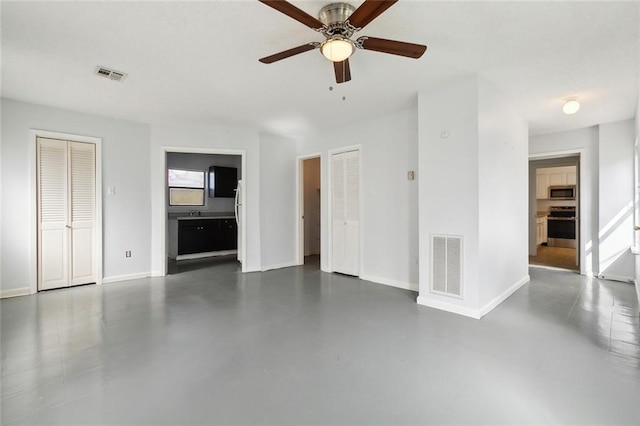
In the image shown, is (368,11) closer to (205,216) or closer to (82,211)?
(82,211)

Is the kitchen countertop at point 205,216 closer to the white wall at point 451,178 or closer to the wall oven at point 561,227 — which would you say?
the white wall at point 451,178

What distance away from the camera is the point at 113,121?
4.51 metres

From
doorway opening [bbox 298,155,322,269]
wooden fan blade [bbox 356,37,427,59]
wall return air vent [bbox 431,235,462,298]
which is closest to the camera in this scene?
wooden fan blade [bbox 356,37,427,59]

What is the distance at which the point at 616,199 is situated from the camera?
4.54 meters

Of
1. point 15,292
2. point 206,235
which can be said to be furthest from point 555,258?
point 15,292

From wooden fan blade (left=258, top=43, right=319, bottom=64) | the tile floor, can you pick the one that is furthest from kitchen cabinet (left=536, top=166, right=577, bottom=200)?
wooden fan blade (left=258, top=43, right=319, bottom=64)

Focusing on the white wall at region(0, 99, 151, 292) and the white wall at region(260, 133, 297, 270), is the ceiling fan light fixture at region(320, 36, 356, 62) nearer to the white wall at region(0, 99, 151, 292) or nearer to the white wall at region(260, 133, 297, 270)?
the white wall at region(260, 133, 297, 270)

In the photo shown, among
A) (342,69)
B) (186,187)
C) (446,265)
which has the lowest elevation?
(446,265)

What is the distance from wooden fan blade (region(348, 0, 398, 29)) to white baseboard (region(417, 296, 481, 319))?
2857 mm

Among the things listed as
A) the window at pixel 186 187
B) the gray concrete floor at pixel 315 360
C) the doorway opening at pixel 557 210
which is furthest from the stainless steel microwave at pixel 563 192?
the window at pixel 186 187

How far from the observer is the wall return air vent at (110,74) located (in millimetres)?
2867

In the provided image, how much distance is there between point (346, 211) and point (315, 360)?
9.82 feet

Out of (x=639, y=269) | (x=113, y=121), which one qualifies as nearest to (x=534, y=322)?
(x=639, y=269)

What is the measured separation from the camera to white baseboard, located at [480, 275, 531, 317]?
313 centimetres
